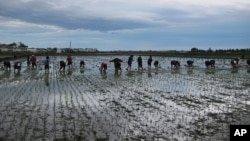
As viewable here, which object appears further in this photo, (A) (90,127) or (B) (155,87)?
(B) (155,87)

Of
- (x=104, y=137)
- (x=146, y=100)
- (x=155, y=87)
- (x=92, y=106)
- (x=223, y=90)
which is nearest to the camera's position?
(x=104, y=137)

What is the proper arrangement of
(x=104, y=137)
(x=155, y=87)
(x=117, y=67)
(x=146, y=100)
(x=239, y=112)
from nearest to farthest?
(x=104, y=137) → (x=239, y=112) → (x=146, y=100) → (x=155, y=87) → (x=117, y=67)

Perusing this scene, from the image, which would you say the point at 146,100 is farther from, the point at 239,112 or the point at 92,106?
the point at 239,112

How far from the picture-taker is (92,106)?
13.7 meters

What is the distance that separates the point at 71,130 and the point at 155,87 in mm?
10603

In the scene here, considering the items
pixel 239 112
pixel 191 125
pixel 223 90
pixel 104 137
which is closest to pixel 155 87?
pixel 223 90

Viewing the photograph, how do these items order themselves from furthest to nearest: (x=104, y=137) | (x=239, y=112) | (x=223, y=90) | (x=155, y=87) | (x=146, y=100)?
(x=155, y=87) → (x=223, y=90) → (x=146, y=100) → (x=239, y=112) → (x=104, y=137)

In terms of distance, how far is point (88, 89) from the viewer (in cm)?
1923

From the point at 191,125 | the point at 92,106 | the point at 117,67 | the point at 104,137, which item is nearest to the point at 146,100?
the point at 92,106

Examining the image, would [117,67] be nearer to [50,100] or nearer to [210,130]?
[50,100]

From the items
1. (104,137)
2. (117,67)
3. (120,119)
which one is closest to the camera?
(104,137)

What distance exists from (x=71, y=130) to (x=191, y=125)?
135 inches

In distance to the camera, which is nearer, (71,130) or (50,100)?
(71,130)

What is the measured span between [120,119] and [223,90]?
356 inches
